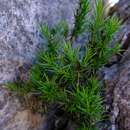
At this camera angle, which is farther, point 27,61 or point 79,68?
point 27,61

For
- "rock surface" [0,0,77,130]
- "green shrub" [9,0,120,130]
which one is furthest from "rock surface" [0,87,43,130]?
"green shrub" [9,0,120,130]

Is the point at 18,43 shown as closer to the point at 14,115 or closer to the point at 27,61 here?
the point at 27,61

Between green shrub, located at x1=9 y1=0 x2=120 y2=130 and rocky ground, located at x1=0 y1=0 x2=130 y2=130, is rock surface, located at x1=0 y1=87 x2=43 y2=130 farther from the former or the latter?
green shrub, located at x1=9 y1=0 x2=120 y2=130

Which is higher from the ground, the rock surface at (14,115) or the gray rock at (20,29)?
the gray rock at (20,29)

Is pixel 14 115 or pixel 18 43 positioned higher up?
pixel 18 43

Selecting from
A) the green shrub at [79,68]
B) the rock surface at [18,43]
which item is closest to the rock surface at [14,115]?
the rock surface at [18,43]

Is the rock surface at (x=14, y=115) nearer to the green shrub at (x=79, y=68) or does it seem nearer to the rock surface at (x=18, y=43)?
the rock surface at (x=18, y=43)

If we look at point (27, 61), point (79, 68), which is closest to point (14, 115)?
point (27, 61)
